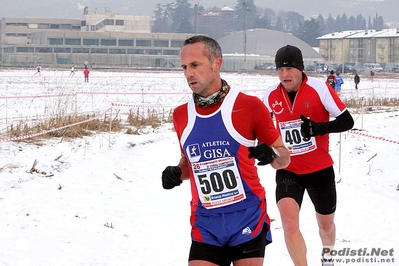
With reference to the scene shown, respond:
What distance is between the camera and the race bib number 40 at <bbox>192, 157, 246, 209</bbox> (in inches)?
137

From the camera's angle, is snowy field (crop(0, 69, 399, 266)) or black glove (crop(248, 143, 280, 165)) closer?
black glove (crop(248, 143, 280, 165))

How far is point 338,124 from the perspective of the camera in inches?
201

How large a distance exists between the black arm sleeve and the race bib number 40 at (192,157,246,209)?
171cm

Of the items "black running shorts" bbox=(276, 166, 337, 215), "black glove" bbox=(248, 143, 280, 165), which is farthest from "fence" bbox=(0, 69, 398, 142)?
"black glove" bbox=(248, 143, 280, 165)

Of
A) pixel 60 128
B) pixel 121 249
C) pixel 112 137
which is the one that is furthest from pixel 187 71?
pixel 112 137

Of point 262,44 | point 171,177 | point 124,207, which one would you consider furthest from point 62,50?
point 171,177

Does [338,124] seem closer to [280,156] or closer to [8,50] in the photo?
[280,156]

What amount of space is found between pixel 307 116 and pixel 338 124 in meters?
0.29

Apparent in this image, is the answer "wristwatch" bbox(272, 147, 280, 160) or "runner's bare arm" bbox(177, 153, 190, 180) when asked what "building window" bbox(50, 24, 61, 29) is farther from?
"wristwatch" bbox(272, 147, 280, 160)

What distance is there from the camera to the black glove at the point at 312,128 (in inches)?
197

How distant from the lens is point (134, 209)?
8.10 m

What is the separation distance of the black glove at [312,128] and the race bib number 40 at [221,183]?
5.43 feet

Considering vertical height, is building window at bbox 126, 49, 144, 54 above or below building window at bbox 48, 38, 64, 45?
below

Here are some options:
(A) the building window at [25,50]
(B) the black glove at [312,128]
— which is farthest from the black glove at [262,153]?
(A) the building window at [25,50]
